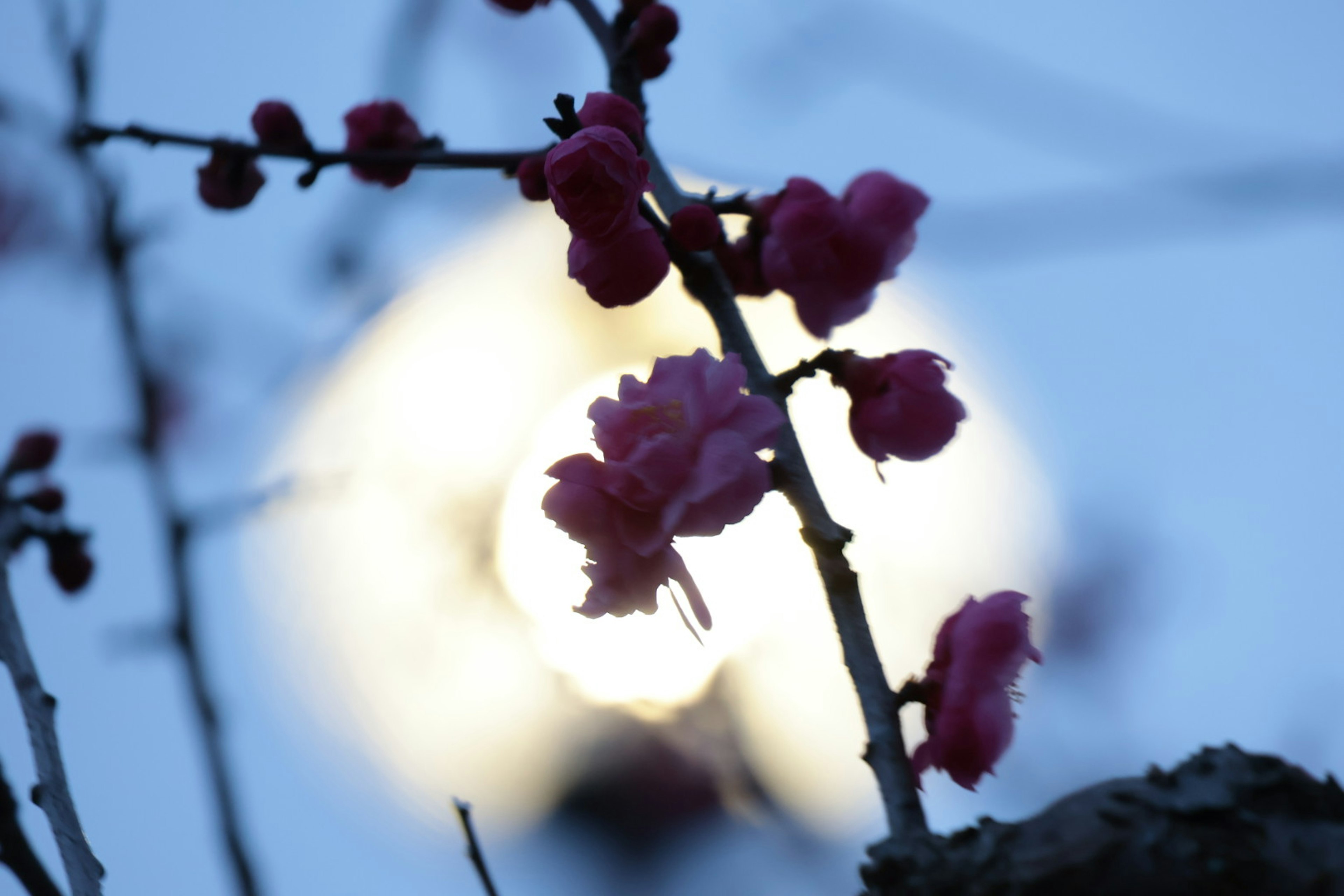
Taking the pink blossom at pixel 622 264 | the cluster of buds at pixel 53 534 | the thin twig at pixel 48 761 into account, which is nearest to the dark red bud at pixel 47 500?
the cluster of buds at pixel 53 534

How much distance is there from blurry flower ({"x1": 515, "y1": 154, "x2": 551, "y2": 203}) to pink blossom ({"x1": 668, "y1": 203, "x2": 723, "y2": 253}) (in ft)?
0.70

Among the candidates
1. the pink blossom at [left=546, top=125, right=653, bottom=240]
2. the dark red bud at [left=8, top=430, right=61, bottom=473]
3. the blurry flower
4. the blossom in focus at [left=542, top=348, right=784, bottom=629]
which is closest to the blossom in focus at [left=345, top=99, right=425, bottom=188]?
the blurry flower

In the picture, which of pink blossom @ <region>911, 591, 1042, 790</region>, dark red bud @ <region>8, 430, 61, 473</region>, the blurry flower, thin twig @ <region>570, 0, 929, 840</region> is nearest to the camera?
thin twig @ <region>570, 0, 929, 840</region>

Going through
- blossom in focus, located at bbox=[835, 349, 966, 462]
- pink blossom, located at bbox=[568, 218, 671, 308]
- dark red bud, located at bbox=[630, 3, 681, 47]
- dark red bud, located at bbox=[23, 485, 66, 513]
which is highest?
dark red bud, located at bbox=[23, 485, 66, 513]

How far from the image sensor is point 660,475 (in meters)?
1.12

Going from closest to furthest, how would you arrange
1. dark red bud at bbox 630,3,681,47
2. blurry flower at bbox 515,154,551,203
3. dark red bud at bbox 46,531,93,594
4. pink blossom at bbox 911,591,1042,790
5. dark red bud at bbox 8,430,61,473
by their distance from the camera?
1. pink blossom at bbox 911,591,1042,790
2. blurry flower at bbox 515,154,551,203
3. dark red bud at bbox 630,3,681,47
4. dark red bud at bbox 46,531,93,594
5. dark red bud at bbox 8,430,61,473

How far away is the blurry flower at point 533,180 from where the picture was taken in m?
1.42

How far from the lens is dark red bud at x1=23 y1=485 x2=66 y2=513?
2.28 m

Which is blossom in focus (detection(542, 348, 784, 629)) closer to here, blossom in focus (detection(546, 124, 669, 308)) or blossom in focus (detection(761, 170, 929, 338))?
blossom in focus (detection(546, 124, 669, 308))

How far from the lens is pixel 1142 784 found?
34.4 inches

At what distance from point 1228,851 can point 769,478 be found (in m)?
0.53

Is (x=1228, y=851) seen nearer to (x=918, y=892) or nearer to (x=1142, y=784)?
(x=1142, y=784)

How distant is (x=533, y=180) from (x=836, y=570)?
681 millimetres

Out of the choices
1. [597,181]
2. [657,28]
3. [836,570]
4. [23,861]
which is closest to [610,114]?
[597,181]
